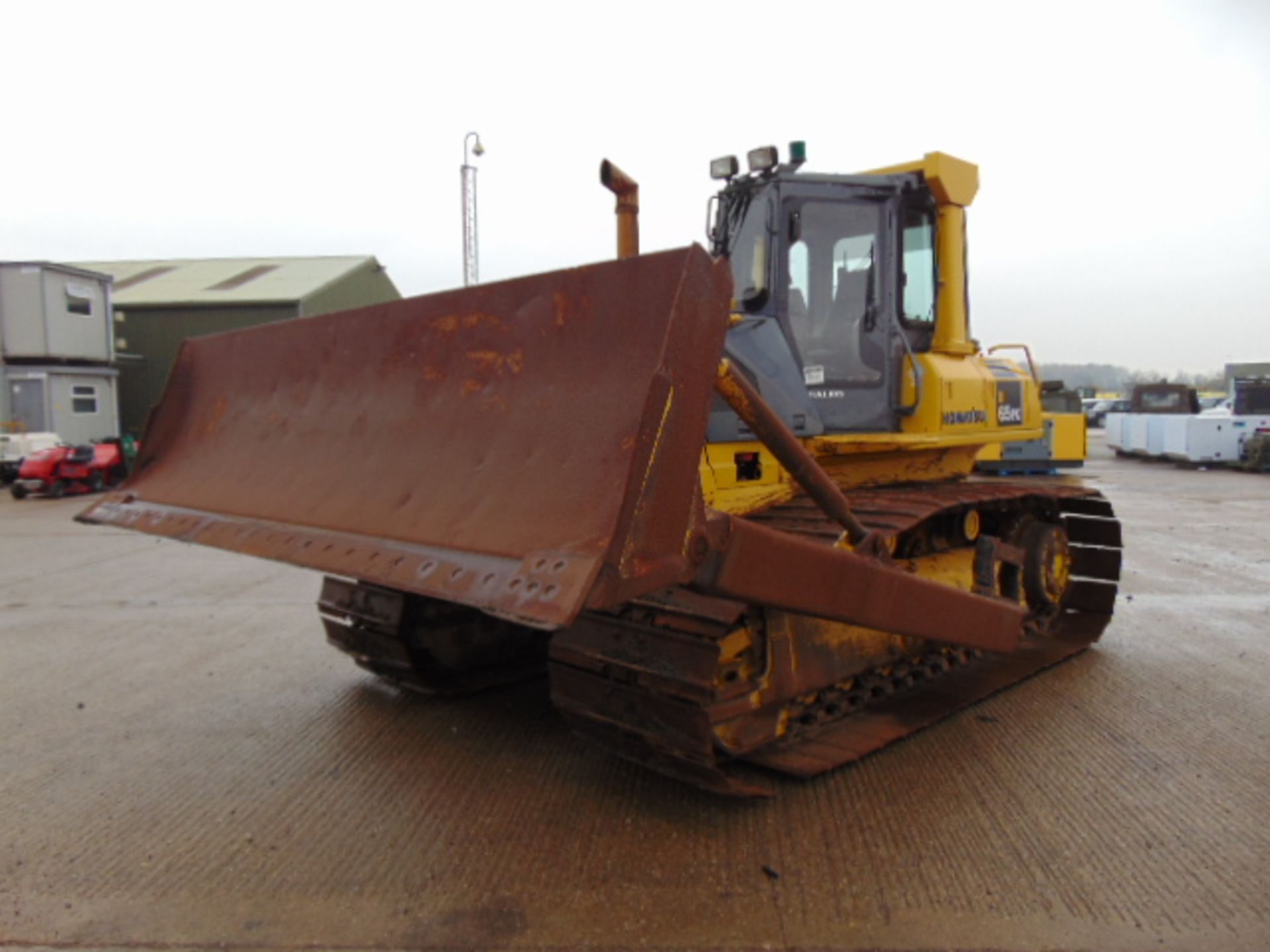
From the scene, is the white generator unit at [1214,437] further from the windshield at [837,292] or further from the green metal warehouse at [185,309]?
the windshield at [837,292]

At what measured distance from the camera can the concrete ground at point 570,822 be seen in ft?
8.44

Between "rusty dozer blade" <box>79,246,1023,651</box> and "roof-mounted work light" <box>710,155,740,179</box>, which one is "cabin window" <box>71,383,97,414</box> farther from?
"roof-mounted work light" <box>710,155,740,179</box>

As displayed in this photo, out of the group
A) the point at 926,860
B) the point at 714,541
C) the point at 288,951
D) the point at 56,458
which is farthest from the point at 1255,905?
the point at 56,458

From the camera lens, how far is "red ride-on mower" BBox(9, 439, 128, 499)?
49.5 ft

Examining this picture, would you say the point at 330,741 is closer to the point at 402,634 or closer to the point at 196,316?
the point at 402,634

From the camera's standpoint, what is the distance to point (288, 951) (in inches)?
96.4

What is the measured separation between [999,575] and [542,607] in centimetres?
390

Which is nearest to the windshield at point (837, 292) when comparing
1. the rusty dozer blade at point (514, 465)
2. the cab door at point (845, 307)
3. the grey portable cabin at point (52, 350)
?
the cab door at point (845, 307)

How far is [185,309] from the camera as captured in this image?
2286cm

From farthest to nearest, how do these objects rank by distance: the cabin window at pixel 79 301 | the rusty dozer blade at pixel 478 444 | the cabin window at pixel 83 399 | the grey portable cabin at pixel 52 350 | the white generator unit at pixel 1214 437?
the white generator unit at pixel 1214 437, the cabin window at pixel 83 399, the cabin window at pixel 79 301, the grey portable cabin at pixel 52 350, the rusty dozer blade at pixel 478 444

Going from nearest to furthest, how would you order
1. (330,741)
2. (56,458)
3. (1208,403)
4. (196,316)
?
(330,741), (56,458), (196,316), (1208,403)

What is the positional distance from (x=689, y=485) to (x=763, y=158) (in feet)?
7.92

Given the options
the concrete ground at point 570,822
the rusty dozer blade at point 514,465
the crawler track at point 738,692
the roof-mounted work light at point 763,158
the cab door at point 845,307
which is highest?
the roof-mounted work light at point 763,158

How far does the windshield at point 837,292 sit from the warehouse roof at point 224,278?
20.7m
